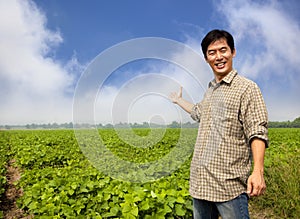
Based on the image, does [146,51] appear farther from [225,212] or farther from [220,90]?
[225,212]

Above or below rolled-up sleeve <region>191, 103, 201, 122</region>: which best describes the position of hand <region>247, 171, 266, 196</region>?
below

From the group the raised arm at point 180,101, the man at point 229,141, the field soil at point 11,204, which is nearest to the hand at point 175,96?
the raised arm at point 180,101

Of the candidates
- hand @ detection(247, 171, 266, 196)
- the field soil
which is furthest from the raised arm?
the field soil

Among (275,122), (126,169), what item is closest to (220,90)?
(126,169)

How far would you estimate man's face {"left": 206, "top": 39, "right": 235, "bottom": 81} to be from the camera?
2.26m

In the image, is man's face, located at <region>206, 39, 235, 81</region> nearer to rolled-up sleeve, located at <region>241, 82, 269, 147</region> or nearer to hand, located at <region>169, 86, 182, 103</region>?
rolled-up sleeve, located at <region>241, 82, 269, 147</region>

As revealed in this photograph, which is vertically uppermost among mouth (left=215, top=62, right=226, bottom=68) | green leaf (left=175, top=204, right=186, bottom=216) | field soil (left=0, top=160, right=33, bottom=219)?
mouth (left=215, top=62, right=226, bottom=68)

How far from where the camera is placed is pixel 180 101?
3.11 m

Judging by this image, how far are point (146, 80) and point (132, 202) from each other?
137 centimetres

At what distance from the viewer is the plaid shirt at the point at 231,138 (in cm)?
206

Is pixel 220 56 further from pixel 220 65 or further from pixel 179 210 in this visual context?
pixel 179 210

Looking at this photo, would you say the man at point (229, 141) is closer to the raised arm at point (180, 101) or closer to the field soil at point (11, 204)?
the raised arm at point (180, 101)

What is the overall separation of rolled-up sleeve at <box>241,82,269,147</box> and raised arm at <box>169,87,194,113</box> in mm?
848

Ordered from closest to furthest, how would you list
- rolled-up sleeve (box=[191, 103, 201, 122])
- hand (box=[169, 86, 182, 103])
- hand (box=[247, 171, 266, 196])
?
1. hand (box=[247, 171, 266, 196])
2. rolled-up sleeve (box=[191, 103, 201, 122])
3. hand (box=[169, 86, 182, 103])
